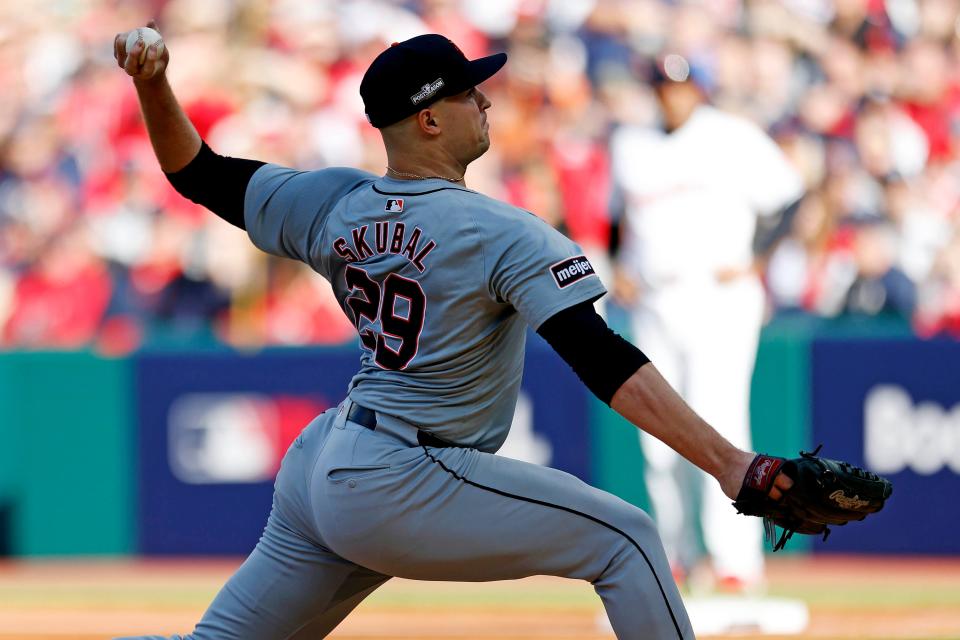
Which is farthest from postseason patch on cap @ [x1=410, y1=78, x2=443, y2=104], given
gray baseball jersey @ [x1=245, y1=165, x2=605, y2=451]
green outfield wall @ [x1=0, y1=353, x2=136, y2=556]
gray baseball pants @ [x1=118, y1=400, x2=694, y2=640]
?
green outfield wall @ [x1=0, y1=353, x2=136, y2=556]

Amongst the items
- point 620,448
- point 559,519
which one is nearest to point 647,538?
point 559,519

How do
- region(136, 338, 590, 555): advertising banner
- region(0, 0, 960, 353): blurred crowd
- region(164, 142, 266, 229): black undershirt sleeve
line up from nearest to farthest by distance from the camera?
region(164, 142, 266, 229): black undershirt sleeve
region(136, 338, 590, 555): advertising banner
region(0, 0, 960, 353): blurred crowd

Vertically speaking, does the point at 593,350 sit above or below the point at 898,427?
below

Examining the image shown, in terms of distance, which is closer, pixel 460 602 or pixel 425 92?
pixel 425 92

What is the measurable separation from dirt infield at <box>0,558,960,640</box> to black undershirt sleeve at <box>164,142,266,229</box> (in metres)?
3.05

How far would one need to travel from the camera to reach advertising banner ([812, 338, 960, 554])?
8398 millimetres

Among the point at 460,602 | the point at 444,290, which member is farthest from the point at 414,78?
the point at 460,602

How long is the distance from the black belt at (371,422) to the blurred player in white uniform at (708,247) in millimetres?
3635

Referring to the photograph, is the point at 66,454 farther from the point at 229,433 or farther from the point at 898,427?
the point at 898,427

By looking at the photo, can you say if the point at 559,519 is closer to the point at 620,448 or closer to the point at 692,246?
the point at 692,246

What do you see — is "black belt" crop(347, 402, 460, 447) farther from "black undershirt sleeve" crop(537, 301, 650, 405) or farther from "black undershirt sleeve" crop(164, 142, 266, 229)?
"black undershirt sleeve" crop(164, 142, 266, 229)

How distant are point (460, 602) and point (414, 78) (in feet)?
14.7

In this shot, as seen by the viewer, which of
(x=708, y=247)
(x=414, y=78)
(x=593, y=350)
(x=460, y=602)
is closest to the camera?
(x=593, y=350)

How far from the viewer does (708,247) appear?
6.96 meters
